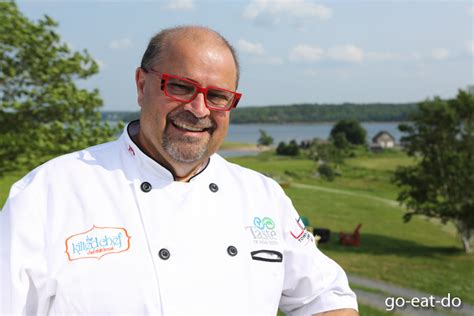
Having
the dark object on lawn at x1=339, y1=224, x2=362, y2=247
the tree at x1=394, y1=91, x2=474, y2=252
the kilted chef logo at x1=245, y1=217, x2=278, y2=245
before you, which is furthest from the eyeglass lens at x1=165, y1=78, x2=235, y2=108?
the tree at x1=394, y1=91, x2=474, y2=252

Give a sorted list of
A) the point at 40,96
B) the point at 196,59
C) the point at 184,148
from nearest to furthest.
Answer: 1. the point at 196,59
2. the point at 184,148
3. the point at 40,96

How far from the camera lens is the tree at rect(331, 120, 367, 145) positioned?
367 feet

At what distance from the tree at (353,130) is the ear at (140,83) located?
110 metres

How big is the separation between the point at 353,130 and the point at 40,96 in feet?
334

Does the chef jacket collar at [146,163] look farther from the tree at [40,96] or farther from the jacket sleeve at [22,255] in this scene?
the tree at [40,96]

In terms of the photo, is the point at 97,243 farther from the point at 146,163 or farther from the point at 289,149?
the point at 289,149

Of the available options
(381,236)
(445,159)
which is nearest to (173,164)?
(445,159)

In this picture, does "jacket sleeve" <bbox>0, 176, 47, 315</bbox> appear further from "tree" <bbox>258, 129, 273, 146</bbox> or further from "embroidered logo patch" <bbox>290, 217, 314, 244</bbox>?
"tree" <bbox>258, 129, 273, 146</bbox>

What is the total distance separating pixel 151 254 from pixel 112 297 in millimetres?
275

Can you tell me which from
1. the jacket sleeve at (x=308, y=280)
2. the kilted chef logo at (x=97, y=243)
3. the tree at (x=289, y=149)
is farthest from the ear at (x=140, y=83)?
the tree at (x=289, y=149)

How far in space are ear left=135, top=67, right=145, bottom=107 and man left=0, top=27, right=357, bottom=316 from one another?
1 cm

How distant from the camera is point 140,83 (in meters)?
3.02

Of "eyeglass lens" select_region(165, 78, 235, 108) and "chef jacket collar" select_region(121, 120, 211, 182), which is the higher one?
"eyeglass lens" select_region(165, 78, 235, 108)

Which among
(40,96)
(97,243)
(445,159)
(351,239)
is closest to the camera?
(97,243)
